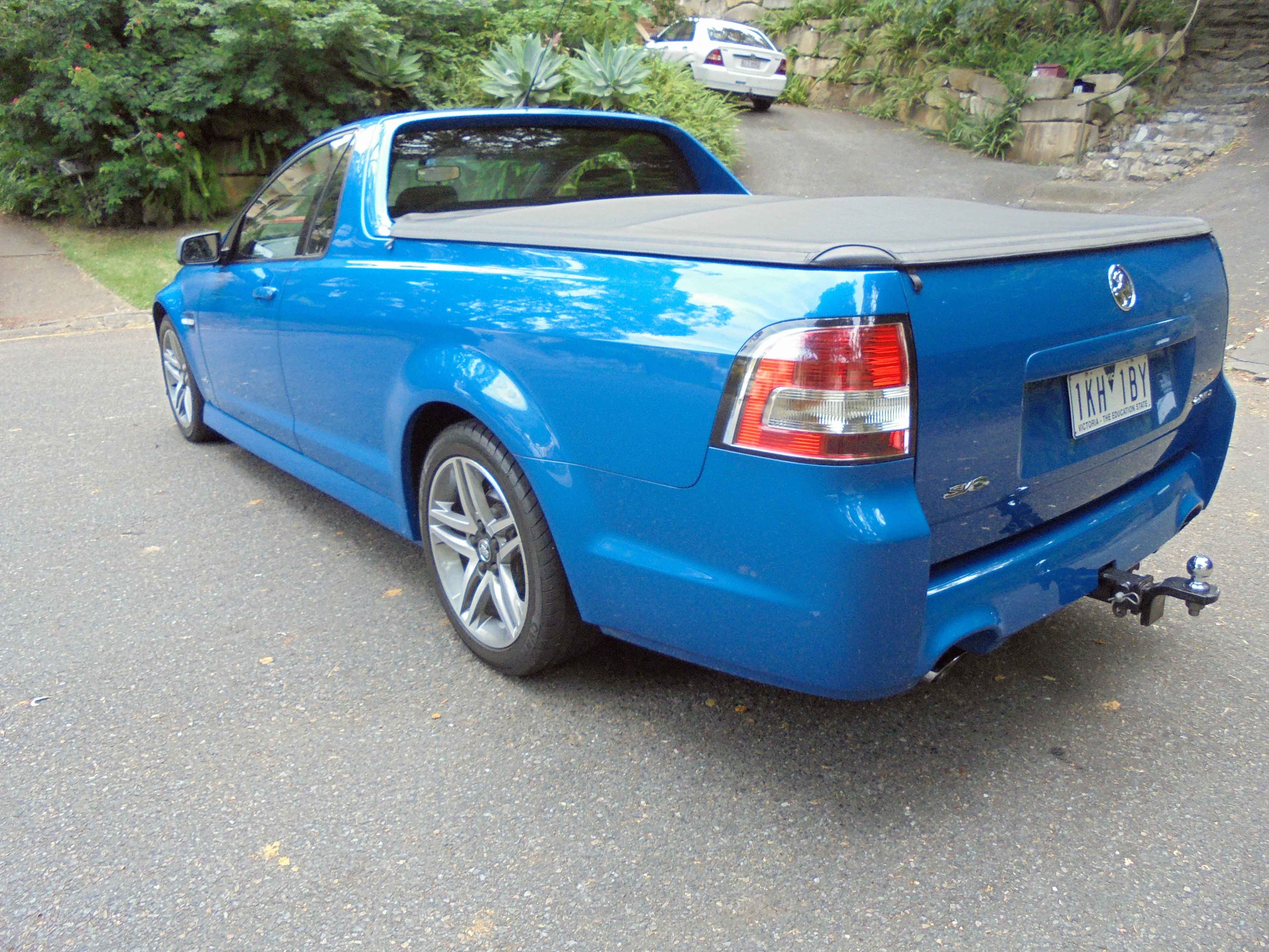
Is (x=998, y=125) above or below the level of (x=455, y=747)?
above

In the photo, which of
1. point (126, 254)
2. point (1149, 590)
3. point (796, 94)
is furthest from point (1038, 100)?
point (1149, 590)

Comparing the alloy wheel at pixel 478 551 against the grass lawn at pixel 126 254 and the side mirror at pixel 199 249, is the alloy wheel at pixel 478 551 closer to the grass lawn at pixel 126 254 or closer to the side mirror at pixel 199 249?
the side mirror at pixel 199 249

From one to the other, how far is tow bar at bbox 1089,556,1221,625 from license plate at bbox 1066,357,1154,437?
1.33 feet

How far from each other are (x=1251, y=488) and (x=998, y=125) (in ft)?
38.4

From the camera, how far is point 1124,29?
607 inches

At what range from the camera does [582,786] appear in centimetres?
254

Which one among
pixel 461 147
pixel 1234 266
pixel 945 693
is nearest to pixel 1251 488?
pixel 945 693

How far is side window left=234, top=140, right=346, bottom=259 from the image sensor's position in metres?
3.87

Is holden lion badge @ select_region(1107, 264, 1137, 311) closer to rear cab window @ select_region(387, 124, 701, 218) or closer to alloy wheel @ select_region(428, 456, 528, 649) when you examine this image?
alloy wheel @ select_region(428, 456, 528, 649)

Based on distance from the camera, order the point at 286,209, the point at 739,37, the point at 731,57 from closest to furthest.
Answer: the point at 286,209 < the point at 731,57 < the point at 739,37

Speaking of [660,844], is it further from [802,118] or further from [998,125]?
[802,118]

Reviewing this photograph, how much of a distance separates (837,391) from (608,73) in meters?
11.0

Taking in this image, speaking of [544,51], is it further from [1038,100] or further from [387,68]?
[1038,100]

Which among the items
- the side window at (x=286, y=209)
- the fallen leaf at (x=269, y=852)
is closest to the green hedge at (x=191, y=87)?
the side window at (x=286, y=209)
